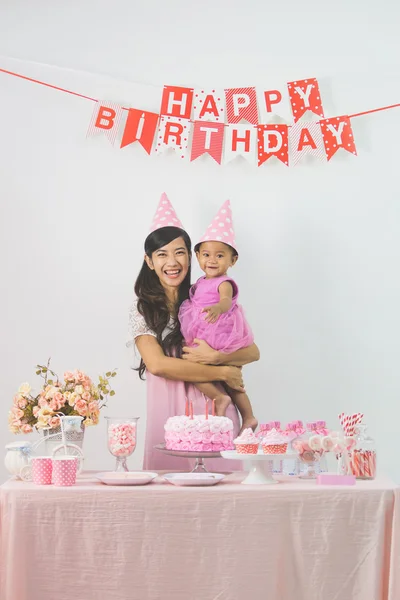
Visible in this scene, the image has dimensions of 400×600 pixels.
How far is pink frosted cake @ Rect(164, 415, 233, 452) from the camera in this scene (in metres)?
2.46

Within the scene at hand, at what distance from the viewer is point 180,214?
3.59m

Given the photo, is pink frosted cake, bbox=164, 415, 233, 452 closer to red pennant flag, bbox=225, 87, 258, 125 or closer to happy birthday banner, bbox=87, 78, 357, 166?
happy birthday banner, bbox=87, 78, 357, 166

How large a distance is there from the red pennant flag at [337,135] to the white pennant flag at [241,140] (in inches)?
11.5

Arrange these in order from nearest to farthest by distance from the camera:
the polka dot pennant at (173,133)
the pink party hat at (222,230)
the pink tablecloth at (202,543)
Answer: the pink tablecloth at (202,543), the pink party hat at (222,230), the polka dot pennant at (173,133)

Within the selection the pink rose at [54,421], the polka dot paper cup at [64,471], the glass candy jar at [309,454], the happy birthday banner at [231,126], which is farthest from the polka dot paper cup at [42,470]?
the happy birthday banner at [231,126]

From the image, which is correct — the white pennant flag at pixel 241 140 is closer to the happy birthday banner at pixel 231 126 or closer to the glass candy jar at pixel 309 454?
the happy birthday banner at pixel 231 126

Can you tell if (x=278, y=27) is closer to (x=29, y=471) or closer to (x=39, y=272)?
(x=39, y=272)

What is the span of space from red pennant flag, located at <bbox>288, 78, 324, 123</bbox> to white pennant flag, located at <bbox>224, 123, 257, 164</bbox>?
0.20 m

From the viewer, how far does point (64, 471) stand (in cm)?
213

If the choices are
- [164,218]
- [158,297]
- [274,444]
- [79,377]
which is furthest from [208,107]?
[274,444]

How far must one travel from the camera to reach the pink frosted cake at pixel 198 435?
8.07 feet

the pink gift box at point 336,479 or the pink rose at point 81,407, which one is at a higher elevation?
the pink rose at point 81,407

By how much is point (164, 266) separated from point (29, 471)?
3.49ft

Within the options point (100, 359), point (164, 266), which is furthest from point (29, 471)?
point (100, 359)
